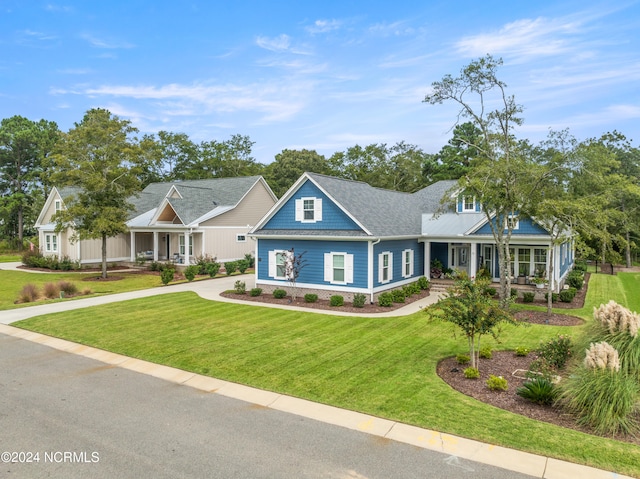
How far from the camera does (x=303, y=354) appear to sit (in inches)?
460

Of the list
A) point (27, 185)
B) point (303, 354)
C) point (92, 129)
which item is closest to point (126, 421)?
point (303, 354)

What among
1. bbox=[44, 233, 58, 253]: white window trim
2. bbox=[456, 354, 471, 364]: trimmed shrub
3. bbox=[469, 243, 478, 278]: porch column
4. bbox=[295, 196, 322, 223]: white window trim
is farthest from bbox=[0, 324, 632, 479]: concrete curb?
bbox=[44, 233, 58, 253]: white window trim

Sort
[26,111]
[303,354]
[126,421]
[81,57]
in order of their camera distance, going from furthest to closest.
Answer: [26,111], [81,57], [303,354], [126,421]

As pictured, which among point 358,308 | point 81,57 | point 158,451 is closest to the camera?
point 158,451

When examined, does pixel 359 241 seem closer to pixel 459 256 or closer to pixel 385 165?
pixel 459 256

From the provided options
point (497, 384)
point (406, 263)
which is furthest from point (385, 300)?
point (497, 384)

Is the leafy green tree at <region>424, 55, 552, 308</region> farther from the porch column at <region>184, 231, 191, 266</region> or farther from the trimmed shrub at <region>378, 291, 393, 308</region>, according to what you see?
the porch column at <region>184, 231, 191, 266</region>

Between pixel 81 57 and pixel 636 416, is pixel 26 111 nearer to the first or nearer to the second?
pixel 81 57

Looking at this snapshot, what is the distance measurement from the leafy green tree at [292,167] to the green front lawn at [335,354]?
37.7 metres

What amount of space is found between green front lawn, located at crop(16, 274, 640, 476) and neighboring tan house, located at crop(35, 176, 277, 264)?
1346 centimetres

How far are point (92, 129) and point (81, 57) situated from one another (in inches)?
266

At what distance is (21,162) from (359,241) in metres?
58.5

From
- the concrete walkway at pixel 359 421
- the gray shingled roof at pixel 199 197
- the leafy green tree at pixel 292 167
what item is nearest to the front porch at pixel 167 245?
the gray shingled roof at pixel 199 197

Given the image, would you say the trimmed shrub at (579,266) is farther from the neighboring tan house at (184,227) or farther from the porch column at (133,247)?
the porch column at (133,247)
